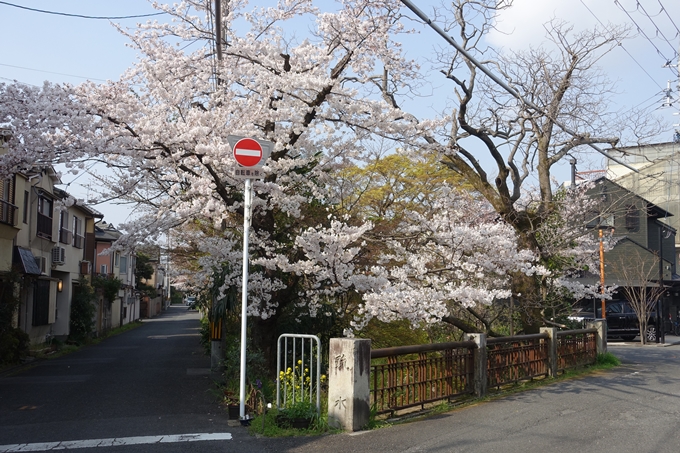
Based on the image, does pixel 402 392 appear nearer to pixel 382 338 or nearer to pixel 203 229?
pixel 382 338

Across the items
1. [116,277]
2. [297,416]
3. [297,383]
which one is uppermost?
[116,277]

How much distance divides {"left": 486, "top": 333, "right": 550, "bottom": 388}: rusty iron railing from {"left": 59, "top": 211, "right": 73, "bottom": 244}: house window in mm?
19566

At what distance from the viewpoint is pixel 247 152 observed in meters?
8.59

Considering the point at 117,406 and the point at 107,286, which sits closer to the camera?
the point at 117,406

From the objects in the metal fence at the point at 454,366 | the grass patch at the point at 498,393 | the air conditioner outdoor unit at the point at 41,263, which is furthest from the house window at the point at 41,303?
the grass patch at the point at 498,393

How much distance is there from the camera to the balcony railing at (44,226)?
71.8 feet

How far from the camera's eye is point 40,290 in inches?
892

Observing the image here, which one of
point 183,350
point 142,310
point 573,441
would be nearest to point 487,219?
point 573,441

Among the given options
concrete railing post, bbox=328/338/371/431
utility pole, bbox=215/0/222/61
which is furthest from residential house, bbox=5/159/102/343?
concrete railing post, bbox=328/338/371/431

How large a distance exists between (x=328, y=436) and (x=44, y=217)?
60.2 feet

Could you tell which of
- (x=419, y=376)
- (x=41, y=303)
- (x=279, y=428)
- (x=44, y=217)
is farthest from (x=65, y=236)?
(x=279, y=428)

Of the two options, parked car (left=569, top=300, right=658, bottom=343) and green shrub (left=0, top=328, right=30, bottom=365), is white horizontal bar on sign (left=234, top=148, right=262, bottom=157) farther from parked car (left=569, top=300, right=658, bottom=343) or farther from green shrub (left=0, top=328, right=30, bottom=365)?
parked car (left=569, top=300, right=658, bottom=343)

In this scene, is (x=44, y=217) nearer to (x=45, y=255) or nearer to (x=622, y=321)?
(x=45, y=255)

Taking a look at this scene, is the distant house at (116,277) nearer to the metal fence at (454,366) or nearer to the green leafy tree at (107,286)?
the green leafy tree at (107,286)
